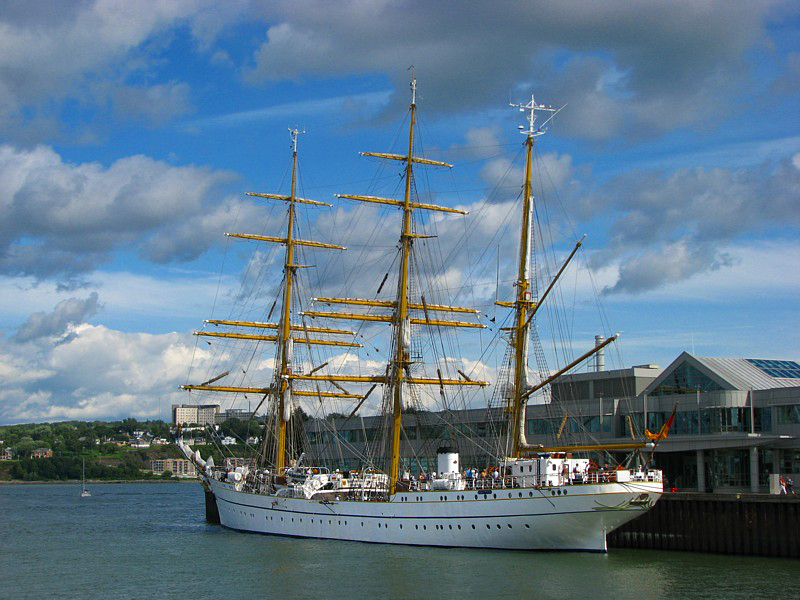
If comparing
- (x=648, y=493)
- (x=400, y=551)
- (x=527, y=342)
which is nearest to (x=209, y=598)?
(x=400, y=551)

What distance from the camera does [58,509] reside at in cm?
12094

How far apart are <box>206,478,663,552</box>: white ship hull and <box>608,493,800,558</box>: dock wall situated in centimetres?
250

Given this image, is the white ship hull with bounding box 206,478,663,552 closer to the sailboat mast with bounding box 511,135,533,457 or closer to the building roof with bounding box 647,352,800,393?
the sailboat mast with bounding box 511,135,533,457

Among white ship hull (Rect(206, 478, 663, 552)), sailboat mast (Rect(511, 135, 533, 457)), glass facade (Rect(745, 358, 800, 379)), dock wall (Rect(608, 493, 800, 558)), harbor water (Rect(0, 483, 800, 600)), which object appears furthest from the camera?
glass facade (Rect(745, 358, 800, 379))

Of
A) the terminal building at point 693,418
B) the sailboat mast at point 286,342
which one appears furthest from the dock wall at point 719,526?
the sailboat mast at point 286,342

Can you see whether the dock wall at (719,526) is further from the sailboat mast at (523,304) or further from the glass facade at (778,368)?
the glass facade at (778,368)

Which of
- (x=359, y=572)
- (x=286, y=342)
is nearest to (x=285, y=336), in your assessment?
(x=286, y=342)

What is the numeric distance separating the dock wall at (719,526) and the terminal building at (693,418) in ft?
26.5

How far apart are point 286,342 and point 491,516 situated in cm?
3017

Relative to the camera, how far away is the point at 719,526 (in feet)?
173

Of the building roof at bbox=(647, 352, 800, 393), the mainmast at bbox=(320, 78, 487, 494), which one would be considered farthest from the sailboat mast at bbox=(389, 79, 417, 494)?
the building roof at bbox=(647, 352, 800, 393)

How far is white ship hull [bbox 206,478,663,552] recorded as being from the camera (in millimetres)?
52812

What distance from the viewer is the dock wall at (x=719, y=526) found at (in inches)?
1970

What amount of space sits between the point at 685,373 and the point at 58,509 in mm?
81836
